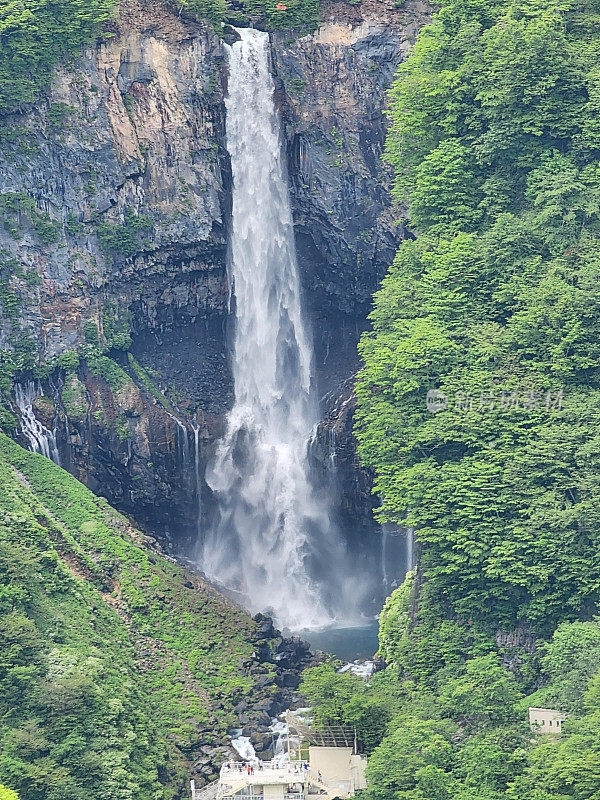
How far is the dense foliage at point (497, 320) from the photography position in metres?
54.1

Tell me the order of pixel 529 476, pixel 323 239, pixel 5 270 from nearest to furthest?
pixel 529 476 → pixel 5 270 → pixel 323 239

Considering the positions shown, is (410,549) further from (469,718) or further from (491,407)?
A: (469,718)

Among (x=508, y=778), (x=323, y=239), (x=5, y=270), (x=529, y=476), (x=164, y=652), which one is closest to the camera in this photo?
(x=508, y=778)

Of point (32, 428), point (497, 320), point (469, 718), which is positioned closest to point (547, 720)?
point (469, 718)

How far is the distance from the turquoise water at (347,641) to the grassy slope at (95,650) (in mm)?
Answer: 2831

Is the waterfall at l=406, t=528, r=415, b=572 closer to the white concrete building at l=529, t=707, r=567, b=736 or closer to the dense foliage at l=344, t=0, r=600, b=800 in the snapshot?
the dense foliage at l=344, t=0, r=600, b=800

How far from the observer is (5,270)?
6494 centimetres

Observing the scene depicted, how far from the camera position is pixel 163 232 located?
67312mm

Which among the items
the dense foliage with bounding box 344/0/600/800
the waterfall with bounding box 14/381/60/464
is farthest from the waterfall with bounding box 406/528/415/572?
the waterfall with bounding box 14/381/60/464

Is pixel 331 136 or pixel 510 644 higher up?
pixel 331 136

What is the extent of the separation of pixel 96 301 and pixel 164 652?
1259 cm

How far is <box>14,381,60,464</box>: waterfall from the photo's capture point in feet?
212

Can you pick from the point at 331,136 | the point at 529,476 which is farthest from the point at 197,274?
the point at 529,476

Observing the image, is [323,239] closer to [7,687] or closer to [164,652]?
[164,652]
